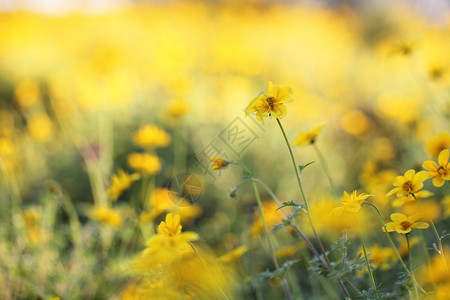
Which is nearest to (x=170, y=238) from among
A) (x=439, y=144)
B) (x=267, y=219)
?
(x=439, y=144)

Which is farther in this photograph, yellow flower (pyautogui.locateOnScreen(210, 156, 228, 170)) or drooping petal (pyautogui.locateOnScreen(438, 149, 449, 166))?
yellow flower (pyautogui.locateOnScreen(210, 156, 228, 170))

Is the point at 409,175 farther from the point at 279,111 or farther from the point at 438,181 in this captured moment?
the point at 279,111

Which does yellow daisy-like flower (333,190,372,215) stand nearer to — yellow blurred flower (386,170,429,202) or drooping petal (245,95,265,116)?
yellow blurred flower (386,170,429,202)

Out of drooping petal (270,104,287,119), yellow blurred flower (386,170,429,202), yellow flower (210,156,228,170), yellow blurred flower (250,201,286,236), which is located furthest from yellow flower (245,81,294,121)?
yellow blurred flower (250,201,286,236)

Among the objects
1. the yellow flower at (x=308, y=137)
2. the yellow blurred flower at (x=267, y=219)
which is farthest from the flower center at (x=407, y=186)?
the yellow blurred flower at (x=267, y=219)

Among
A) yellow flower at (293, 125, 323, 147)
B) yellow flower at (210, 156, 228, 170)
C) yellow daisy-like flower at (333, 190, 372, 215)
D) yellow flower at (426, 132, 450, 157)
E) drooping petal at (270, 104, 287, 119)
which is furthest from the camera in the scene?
yellow flower at (293, 125, 323, 147)

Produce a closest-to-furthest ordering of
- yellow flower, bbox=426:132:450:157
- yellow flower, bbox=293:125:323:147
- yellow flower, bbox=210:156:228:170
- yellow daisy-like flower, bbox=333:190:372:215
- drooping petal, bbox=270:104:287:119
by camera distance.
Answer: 1. yellow daisy-like flower, bbox=333:190:372:215
2. drooping petal, bbox=270:104:287:119
3. yellow flower, bbox=210:156:228:170
4. yellow flower, bbox=426:132:450:157
5. yellow flower, bbox=293:125:323:147

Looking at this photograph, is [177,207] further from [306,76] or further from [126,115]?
[306,76]

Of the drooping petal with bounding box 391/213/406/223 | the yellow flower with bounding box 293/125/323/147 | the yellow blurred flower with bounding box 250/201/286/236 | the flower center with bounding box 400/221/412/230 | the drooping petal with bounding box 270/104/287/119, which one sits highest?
the drooping petal with bounding box 270/104/287/119
